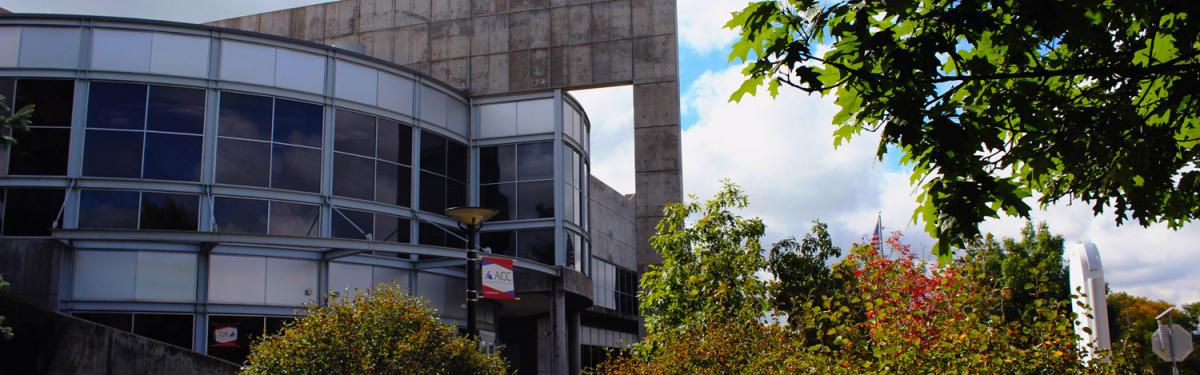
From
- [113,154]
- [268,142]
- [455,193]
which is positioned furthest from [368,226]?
[113,154]

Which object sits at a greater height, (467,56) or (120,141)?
(467,56)

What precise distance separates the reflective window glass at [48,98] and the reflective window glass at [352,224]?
7653mm

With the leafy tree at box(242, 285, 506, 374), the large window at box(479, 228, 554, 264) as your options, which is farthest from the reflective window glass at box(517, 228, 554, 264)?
the leafy tree at box(242, 285, 506, 374)

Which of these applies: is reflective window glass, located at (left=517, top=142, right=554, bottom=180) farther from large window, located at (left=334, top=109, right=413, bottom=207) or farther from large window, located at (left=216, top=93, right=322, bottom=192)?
large window, located at (left=216, top=93, right=322, bottom=192)

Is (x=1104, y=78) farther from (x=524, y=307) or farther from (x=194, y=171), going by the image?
(x=524, y=307)

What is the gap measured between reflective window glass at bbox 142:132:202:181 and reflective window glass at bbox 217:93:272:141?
88cm

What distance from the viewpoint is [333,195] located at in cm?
3131

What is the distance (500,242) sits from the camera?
37.0 m

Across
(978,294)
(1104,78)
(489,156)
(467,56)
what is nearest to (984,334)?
(978,294)

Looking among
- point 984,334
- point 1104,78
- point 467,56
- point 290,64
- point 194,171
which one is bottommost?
point 984,334

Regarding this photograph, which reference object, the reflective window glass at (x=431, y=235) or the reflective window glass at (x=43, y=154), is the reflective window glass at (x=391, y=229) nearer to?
the reflective window glass at (x=431, y=235)

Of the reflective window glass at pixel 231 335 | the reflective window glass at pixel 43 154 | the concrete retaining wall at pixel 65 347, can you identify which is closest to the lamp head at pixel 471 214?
the concrete retaining wall at pixel 65 347

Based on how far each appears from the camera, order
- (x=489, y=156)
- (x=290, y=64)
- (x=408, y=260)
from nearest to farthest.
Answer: (x=290, y=64) → (x=408, y=260) → (x=489, y=156)

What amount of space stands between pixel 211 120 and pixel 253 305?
5.28 m
